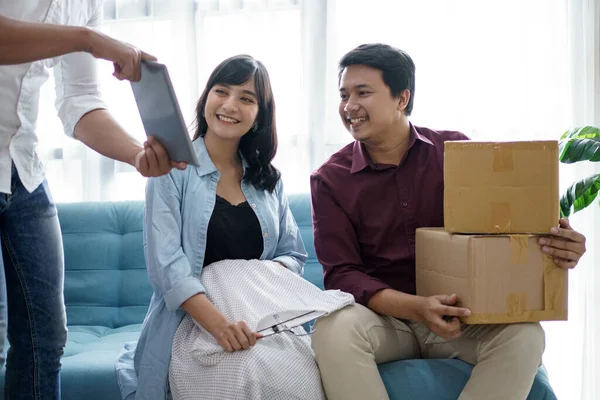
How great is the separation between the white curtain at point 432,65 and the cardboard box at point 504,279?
139 centimetres

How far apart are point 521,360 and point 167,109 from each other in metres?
0.97

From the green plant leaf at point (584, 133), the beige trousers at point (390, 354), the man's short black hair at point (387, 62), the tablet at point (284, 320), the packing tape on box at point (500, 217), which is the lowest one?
the beige trousers at point (390, 354)

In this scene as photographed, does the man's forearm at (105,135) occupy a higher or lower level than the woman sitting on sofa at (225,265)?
higher

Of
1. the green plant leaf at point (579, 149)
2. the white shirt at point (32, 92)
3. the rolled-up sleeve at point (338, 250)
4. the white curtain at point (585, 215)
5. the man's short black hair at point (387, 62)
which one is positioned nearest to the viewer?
the white shirt at point (32, 92)

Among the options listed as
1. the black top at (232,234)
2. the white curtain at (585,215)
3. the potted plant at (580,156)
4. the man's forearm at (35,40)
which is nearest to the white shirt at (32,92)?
the man's forearm at (35,40)

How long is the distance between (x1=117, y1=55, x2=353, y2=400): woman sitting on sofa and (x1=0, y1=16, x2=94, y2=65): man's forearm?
67 cm

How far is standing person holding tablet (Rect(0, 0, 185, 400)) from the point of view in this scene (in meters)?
1.30

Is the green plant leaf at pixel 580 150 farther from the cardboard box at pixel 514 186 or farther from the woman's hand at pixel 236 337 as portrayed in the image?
the woman's hand at pixel 236 337

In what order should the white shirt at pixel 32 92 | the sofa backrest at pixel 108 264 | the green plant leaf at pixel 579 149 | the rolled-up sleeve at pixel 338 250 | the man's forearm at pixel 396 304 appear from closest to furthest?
the white shirt at pixel 32 92 < the man's forearm at pixel 396 304 < the rolled-up sleeve at pixel 338 250 < the green plant leaf at pixel 579 149 < the sofa backrest at pixel 108 264

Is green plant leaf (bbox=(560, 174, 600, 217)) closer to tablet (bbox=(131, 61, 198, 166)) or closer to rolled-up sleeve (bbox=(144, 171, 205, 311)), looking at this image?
rolled-up sleeve (bbox=(144, 171, 205, 311))

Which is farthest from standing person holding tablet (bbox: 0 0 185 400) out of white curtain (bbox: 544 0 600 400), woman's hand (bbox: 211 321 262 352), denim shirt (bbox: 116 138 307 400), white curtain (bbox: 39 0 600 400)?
white curtain (bbox: 544 0 600 400)

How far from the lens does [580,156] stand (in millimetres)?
2227

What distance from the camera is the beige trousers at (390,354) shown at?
1459mm

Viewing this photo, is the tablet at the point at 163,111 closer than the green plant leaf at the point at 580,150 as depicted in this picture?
Yes
